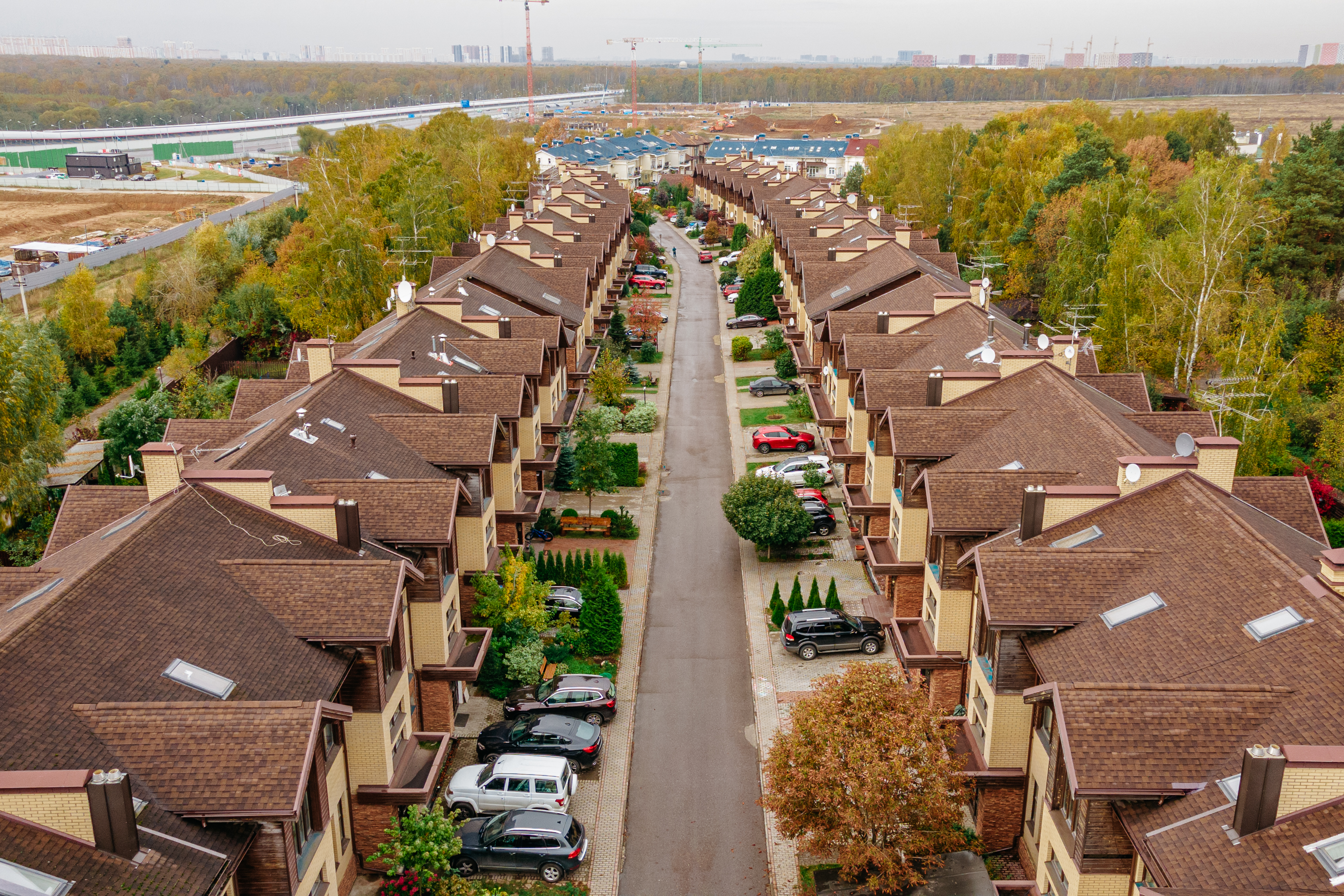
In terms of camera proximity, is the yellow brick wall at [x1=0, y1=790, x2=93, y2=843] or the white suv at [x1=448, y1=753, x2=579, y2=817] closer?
the yellow brick wall at [x1=0, y1=790, x2=93, y2=843]

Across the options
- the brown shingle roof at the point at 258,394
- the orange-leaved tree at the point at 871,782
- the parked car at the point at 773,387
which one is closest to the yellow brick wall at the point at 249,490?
the brown shingle roof at the point at 258,394

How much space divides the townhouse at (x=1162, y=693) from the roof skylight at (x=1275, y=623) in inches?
1.3

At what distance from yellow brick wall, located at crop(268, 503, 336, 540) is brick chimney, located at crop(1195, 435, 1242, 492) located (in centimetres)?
2176

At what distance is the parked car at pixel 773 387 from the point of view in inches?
2454

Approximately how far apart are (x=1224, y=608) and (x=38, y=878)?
21601mm

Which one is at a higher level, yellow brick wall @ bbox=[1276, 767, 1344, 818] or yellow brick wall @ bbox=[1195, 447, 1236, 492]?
yellow brick wall @ bbox=[1195, 447, 1236, 492]

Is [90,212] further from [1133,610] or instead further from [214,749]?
[1133,610]

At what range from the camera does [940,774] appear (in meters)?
20.5

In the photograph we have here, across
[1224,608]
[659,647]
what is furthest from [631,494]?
[1224,608]

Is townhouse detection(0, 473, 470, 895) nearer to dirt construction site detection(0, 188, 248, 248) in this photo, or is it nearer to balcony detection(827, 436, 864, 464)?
balcony detection(827, 436, 864, 464)

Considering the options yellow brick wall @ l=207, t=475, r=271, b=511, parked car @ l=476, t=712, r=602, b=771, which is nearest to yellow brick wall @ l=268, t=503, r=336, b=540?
yellow brick wall @ l=207, t=475, r=271, b=511

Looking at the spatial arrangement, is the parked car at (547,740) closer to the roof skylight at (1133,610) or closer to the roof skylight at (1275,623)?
the roof skylight at (1133,610)

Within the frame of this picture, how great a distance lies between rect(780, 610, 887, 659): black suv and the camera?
33906mm

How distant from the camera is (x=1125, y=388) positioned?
1433 inches
